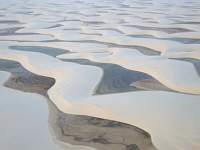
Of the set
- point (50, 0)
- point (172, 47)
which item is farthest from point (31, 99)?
point (50, 0)

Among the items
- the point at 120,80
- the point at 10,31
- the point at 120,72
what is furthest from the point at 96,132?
the point at 10,31

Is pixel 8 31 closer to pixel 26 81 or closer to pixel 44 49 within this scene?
pixel 44 49

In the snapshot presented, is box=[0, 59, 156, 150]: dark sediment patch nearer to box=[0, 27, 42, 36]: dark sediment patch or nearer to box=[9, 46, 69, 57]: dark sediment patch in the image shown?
box=[9, 46, 69, 57]: dark sediment patch

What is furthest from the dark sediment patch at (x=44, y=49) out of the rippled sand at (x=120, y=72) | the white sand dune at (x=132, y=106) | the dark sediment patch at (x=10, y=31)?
the dark sediment patch at (x=10, y=31)

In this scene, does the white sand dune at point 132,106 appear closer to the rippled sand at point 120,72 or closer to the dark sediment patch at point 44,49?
the rippled sand at point 120,72

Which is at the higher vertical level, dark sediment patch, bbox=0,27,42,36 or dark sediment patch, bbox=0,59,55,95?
dark sediment patch, bbox=0,59,55,95

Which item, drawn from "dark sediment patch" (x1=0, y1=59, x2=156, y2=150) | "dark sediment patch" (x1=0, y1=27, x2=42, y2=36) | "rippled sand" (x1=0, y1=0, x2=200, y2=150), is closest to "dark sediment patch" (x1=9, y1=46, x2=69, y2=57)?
"rippled sand" (x1=0, y1=0, x2=200, y2=150)

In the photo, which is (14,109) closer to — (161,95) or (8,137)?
(8,137)

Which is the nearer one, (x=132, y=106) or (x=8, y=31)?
(x=132, y=106)
